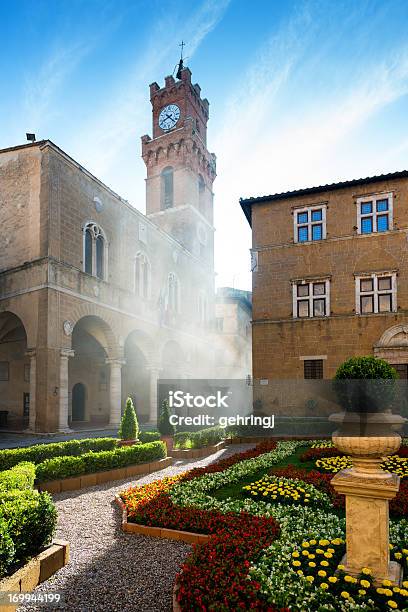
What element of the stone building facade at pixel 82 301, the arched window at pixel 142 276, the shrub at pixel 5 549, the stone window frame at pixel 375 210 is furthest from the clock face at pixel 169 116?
the shrub at pixel 5 549

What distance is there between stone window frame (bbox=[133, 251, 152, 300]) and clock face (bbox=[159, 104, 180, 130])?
786 inches

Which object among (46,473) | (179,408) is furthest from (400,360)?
(46,473)

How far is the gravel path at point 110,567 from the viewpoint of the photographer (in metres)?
5.15

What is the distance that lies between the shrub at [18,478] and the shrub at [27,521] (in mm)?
1269

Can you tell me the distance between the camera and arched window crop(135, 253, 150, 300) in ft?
99.7

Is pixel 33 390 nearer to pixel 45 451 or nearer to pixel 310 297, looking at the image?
pixel 45 451

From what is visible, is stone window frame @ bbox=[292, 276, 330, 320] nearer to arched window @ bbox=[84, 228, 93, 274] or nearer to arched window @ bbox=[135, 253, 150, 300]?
arched window @ bbox=[135, 253, 150, 300]

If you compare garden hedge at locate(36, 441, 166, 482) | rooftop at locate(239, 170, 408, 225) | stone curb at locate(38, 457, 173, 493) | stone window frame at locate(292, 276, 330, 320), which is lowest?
stone curb at locate(38, 457, 173, 493)

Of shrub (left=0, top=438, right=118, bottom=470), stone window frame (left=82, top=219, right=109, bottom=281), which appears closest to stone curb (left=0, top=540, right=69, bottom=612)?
shrub (left=0, top=438, right=118, bottom=470)

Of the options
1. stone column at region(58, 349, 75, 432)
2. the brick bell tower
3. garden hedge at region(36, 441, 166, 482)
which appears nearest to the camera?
garden hedge at region(36, 441, 166, 482)

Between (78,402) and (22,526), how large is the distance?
25733mm

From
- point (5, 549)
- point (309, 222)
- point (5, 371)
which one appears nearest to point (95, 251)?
point (5, 371)

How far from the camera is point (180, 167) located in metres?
42.9

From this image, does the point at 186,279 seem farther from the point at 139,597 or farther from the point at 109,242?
the point at 139,597
